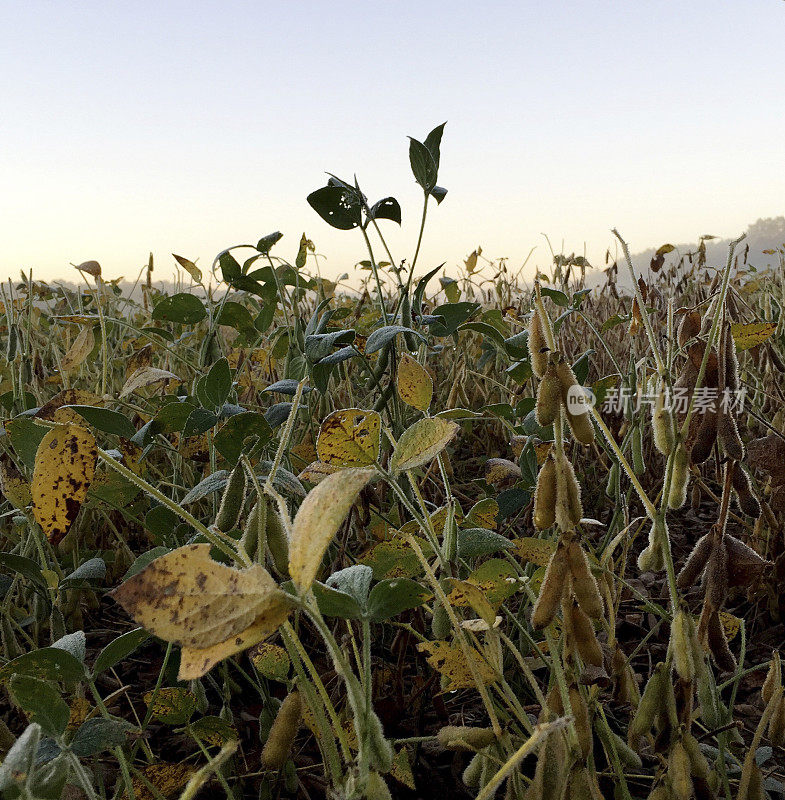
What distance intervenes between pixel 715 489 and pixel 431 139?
3.97ft

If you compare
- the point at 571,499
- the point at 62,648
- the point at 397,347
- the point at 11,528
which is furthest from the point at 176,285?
the point at 571,499

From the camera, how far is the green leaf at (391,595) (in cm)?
60

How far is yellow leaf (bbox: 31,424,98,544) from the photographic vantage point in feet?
1.70

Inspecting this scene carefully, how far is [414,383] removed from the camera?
2.35 feet

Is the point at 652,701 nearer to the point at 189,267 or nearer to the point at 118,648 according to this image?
the point at 118,648

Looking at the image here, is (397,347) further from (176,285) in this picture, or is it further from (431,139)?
(176,285)

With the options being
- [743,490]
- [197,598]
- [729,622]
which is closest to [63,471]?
[197,598]

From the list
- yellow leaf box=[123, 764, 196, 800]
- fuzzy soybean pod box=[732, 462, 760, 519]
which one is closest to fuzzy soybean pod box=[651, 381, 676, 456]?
fuzzy soybean pod box=[732, 462, 760, 519]

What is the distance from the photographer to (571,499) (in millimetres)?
500

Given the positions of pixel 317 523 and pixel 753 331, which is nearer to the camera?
pixel 317 523

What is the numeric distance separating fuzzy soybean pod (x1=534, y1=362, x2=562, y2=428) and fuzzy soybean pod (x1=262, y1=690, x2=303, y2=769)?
1.06 feet

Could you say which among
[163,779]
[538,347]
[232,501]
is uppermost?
[538,347]

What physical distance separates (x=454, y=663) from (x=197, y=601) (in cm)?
38

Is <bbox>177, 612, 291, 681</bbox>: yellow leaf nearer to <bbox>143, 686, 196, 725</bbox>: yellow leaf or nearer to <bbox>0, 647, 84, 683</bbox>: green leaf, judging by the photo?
<bbox>0, 647, 84, 683</bbox>: green leaf
